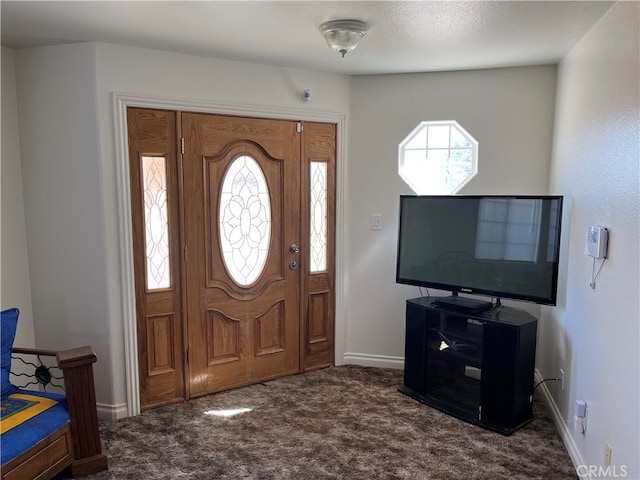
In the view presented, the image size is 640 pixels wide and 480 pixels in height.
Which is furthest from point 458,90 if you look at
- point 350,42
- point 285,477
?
point 285,477

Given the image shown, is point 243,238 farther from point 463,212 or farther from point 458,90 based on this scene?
point 458,90

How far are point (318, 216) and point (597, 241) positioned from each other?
6.43 ft

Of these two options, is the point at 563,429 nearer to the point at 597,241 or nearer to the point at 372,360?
the point at 597,241

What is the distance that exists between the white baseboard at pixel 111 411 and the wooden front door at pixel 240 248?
46 cm

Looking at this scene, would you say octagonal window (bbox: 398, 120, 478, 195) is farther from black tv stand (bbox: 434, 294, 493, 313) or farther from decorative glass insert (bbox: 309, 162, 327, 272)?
black tv stand (bbox: 434, 294, 493, 313)

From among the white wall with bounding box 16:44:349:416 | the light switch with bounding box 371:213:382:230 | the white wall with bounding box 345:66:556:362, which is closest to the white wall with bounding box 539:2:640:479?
the white wall with bounding box 345:66:556:362

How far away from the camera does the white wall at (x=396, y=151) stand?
334 cm

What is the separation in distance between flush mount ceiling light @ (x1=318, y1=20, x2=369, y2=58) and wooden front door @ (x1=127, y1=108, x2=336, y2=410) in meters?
1.01

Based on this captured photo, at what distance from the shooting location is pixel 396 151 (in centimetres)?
358

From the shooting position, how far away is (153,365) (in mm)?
3096

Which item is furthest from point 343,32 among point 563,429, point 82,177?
point 563,429

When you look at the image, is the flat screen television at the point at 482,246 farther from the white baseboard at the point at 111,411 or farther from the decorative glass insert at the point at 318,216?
the white baseboard at the point at 111,411

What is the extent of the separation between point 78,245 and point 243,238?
3.45 feet

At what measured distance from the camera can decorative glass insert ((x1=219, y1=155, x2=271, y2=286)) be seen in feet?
10.7
